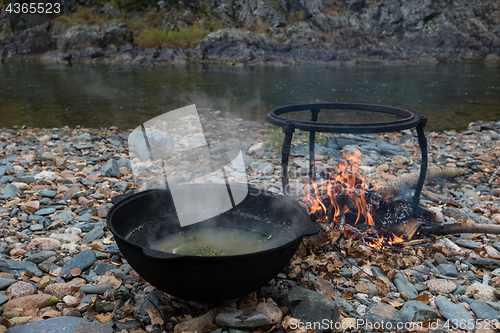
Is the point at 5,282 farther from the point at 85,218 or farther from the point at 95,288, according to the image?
the point at 85,218

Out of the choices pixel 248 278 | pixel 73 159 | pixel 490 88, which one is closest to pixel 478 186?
pixel 248 278

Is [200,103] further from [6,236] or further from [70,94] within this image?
[6,236]

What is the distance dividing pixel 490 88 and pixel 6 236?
1942 cm

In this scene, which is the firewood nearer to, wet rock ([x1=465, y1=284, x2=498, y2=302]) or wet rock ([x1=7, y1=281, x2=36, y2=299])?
wet rock ([x1=465, y1=284, x2=498, y2=302])

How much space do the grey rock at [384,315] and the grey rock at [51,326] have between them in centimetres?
168

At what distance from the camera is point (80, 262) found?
252cm

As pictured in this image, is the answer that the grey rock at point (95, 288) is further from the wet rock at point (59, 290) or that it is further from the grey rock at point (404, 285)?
the grey rock at point (404, 285)

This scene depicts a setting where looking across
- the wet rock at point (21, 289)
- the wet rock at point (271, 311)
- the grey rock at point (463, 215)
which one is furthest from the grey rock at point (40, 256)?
the grey rock at point (463, 215)

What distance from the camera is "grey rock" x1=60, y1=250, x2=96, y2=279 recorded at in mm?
2429

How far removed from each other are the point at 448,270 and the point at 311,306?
3.94 ft

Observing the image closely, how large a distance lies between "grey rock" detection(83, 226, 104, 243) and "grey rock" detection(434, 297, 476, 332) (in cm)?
266

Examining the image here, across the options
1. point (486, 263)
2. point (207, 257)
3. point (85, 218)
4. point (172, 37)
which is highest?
point (172, 37)

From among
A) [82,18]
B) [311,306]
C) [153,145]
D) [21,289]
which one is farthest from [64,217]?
[82,18]

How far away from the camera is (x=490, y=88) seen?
16078 millimetres
